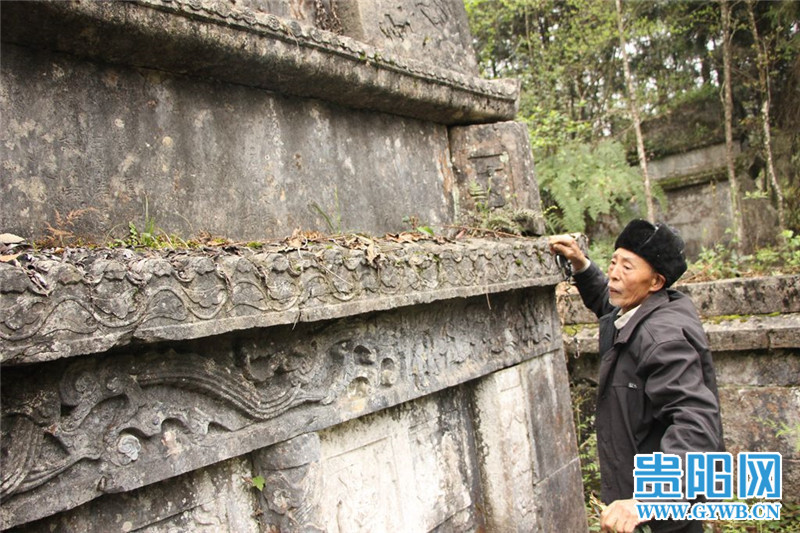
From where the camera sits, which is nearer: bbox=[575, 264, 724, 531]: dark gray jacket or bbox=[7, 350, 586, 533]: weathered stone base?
bbox=[7, 350, 586, 533]: weathered stone base

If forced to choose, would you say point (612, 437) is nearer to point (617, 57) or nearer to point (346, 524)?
point (346, 524)

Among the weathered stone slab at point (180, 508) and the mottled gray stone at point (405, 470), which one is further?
the mottled gray stone at point (405, 470)

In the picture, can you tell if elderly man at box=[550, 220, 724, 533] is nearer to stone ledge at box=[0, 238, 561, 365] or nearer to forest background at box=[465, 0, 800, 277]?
stone ledge at box=[0, 238, 561, 365]

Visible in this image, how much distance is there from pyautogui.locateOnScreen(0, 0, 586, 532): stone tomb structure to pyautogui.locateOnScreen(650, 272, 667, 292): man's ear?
1.86ft

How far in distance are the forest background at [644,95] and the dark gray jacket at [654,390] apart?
3.90 meters

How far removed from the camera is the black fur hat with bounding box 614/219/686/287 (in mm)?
2971

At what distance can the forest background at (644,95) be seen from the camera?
30.2 ft

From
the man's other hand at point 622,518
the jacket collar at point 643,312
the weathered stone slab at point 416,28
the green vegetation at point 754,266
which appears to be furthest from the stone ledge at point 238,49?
the green vegetation at point 754,266

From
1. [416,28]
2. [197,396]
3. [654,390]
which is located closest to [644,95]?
[416,28]

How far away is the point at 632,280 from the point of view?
3045 mm

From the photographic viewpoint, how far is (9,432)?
4.95 ft

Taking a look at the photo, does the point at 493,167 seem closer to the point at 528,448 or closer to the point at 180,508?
the point at 528,448

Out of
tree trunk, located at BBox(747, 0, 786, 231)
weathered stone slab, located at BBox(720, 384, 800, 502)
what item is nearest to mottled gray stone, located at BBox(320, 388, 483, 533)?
weathered stone slab, located at BBox(720, 384, 800, 502)

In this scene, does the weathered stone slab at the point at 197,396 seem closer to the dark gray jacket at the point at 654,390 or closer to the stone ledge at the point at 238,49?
the dark gray jacket at the point at 654,390
